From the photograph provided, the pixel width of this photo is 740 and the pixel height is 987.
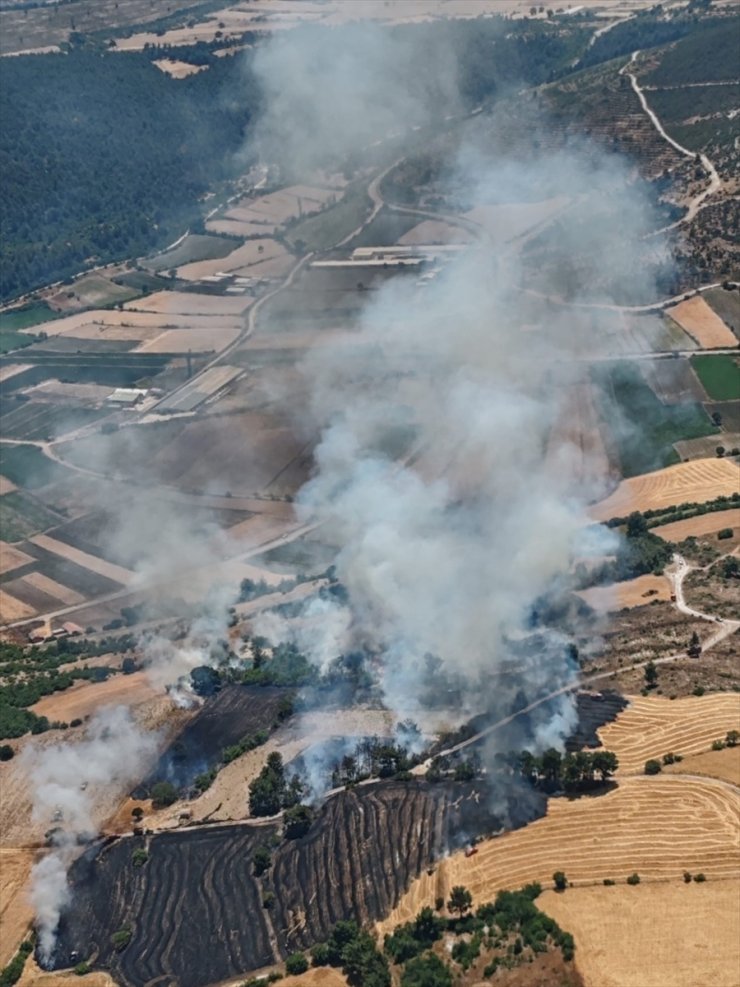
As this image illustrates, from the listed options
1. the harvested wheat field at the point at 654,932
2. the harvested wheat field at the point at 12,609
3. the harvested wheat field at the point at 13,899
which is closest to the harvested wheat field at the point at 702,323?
A: the harvested wheat field at the point at 12,609

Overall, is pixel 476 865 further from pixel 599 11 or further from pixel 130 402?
pixel 599 11

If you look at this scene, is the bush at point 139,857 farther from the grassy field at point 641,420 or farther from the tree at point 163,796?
the grassy field at point 641,420

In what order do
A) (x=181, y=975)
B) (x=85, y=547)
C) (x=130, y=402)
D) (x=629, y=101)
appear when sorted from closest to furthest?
1. (x=181, y=975)
2. (x=85, y=547)
3. (x=130, y=402)
4. (x=629, y=101)

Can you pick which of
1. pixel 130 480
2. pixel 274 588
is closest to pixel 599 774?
pixel 274 588

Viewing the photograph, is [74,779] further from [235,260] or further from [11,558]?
[235,260]

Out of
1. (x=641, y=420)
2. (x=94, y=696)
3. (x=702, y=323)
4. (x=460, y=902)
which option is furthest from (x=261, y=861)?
(x=702, y=323)

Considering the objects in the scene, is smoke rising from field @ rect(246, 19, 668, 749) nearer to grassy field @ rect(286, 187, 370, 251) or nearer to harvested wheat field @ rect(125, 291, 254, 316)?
grassy field @ rect(286, 187, 370, 251)
